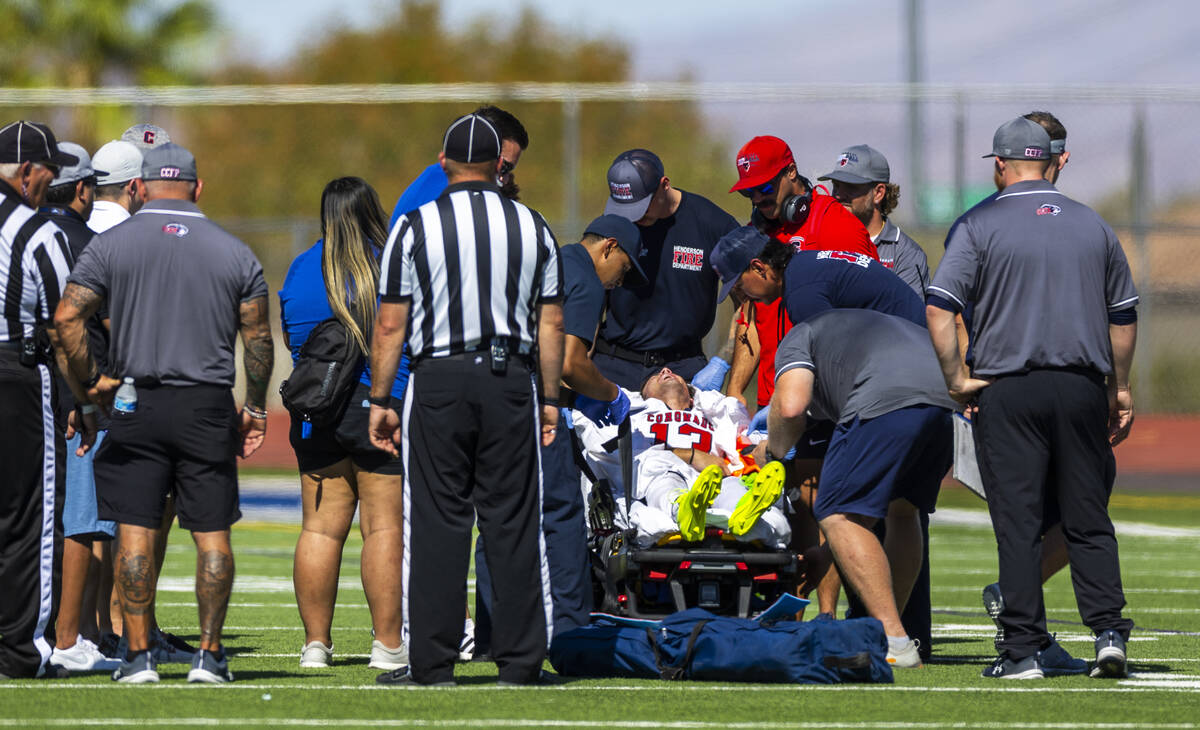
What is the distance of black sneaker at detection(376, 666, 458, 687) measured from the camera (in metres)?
6.98

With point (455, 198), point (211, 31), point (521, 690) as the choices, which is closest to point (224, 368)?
point (455, 198)

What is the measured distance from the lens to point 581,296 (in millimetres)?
8094

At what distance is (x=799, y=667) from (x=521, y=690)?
3.75ft

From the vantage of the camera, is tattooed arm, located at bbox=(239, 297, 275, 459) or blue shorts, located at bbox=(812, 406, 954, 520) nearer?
tattooed arm, located at bbox=(239, 297, 275, 459)

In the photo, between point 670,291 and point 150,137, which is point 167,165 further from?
point 670,291

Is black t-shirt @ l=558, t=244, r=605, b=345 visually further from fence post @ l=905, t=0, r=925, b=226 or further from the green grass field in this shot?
fence post @ l=905, t=0, r=925, b=226

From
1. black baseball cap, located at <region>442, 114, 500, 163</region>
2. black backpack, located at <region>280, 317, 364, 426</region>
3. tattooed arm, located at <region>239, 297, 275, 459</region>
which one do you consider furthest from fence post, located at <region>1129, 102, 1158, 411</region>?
tattooed arm, located at <region>239, 297, 275, 459</region>

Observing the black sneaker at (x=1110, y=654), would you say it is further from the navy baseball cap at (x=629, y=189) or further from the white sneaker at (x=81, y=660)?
the white sneaker at (x=81, y=660)

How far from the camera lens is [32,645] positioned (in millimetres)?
7133

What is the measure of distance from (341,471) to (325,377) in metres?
0.48

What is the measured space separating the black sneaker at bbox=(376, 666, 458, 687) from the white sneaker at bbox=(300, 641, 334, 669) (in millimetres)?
669

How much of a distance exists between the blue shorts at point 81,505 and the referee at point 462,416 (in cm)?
157

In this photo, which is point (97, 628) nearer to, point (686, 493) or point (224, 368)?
point (224, 368)

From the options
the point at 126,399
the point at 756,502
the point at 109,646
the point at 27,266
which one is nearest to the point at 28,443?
the point at 126,399
